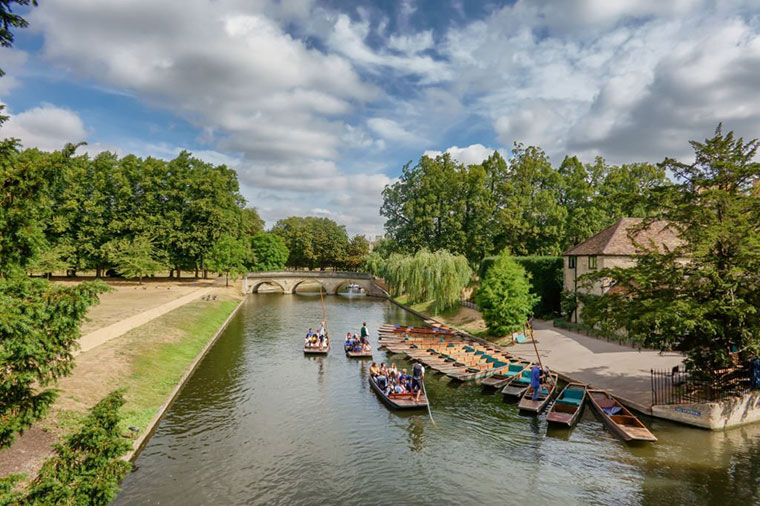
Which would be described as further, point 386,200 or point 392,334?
point 386,200

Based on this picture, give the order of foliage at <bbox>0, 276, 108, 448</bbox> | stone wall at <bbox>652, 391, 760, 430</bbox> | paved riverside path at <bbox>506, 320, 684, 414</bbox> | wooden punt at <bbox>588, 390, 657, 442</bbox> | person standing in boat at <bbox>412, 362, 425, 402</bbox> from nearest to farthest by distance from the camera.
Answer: foliage at <bbox>0, 276, 108, 448</bbox>, wooden punt at <bbox>588, 390, 657, 442</bbox>, stone wall at <bbox>652, 391, 760, 430</bbox>, person standing in boat at <bbox>412, 362, 425, 402</bbox>, paved riverside path at <bbox>506, 320, 684, 414</bbox>

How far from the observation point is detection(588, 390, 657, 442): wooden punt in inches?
661

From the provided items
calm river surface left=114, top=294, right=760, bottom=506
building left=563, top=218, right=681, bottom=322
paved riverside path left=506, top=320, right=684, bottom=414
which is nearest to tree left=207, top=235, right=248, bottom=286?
calm river surface left=114, top=294, right=760, bottom=506

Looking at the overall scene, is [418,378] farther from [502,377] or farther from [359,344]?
[359,344]

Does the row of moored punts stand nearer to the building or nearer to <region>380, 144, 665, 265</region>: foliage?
the building

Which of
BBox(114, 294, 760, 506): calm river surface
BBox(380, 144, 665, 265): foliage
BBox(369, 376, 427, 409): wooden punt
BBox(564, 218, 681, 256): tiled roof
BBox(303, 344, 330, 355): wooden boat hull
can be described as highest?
BBox(380, 144, 665, 265): foliage

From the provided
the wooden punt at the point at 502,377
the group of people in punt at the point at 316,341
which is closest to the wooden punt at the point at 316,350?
the group of people in punt at the point at 316,341

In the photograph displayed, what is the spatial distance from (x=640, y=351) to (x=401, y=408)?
16.8 metres

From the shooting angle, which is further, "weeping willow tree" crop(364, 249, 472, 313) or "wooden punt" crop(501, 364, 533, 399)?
"weeping willow tree" crop(364, 249, 472, 313)

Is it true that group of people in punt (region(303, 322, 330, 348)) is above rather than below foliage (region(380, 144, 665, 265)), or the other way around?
below

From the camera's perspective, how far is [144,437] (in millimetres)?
17359

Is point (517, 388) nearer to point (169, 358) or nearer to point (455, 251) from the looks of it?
point (169, 358)

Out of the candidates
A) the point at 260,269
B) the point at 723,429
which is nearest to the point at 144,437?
the point at 723,429

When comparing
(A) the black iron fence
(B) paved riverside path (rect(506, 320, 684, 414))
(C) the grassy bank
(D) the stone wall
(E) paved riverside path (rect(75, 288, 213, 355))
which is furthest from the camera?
(E) paved riverside path (rect(75, 288, 213, 355))
